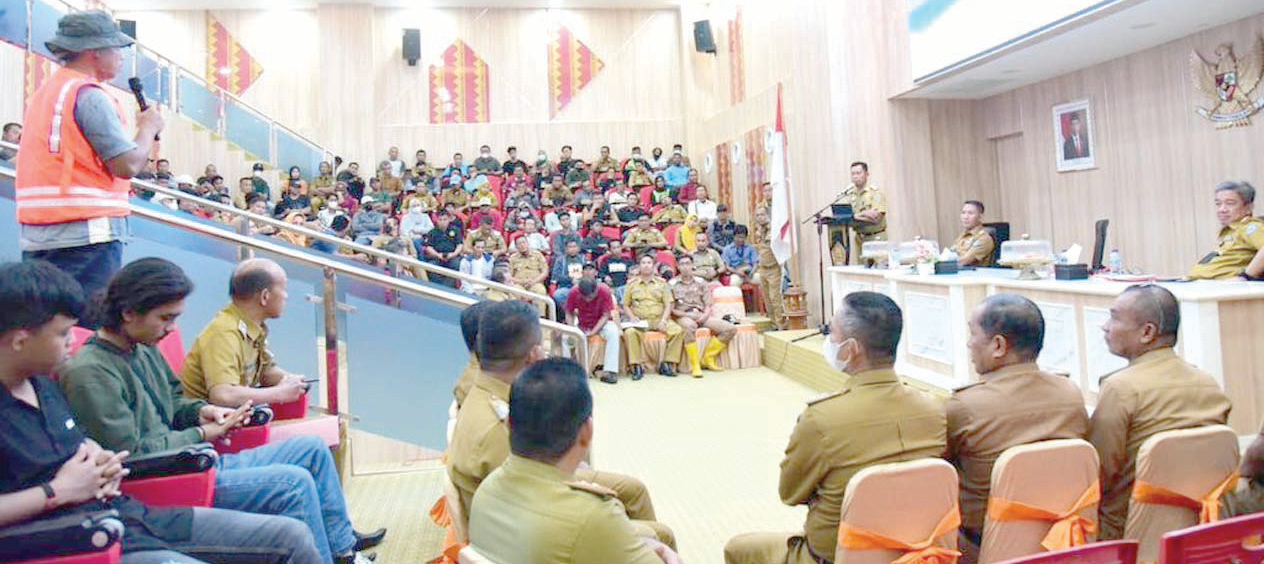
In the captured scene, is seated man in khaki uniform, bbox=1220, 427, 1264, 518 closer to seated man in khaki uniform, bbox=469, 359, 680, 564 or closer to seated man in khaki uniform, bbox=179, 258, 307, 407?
seated man in khaki uniform, bbox=469, 359, 680, 564

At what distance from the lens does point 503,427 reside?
2.09m

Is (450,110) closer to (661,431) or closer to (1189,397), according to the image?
(661,431)

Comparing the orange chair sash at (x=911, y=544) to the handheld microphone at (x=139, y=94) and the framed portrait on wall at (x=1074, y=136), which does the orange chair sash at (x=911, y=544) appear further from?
the framed portrait on wall at (x=1074, y=136)

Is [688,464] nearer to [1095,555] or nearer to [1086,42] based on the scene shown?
[1095,555]

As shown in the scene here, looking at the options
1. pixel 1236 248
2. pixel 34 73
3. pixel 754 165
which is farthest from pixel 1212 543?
pixel 34 73

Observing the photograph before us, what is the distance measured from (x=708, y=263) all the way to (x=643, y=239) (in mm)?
1114

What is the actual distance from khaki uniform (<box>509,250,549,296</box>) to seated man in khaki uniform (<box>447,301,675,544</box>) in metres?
6.39

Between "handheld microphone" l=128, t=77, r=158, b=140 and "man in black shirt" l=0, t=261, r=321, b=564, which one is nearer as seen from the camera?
"man in black shirt" l=0, t=261, r=321, b=564

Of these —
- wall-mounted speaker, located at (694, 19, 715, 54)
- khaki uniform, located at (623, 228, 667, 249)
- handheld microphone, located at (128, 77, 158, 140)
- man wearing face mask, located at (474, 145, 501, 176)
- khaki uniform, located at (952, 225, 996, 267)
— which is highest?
wall-mounted speaker, located at (694, 19, 715, 54)

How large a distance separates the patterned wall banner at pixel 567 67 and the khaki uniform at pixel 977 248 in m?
8.92

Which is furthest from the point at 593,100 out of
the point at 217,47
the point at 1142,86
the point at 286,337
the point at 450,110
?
the point at 286,337

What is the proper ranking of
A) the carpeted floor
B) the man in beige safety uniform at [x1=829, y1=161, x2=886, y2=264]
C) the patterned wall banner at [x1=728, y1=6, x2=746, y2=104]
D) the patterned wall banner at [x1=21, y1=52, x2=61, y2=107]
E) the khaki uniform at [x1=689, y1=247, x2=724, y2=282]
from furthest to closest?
1. the patterned wall banner at [x1=728, y1=6, x2=746, y2=104]
2. the khaki uniform at [x1=689, y1=247, x2=724, y2=282]
3. the man in beige safety uniform at [x1=829, y1=161, x2=886, y2=264]
4. the patterned wall banner at [x1=21, y1=52, x2=61, y2=107]
5. the carpeted floor

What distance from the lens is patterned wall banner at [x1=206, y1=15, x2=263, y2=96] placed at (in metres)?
13.2

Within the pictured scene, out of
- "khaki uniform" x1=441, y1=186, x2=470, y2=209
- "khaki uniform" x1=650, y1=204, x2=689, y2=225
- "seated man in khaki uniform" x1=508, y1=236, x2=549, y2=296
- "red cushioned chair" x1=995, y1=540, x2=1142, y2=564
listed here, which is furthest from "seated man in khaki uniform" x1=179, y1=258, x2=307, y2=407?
"khaki uniform" x1=441, y1=186, x2=470, y2=209
